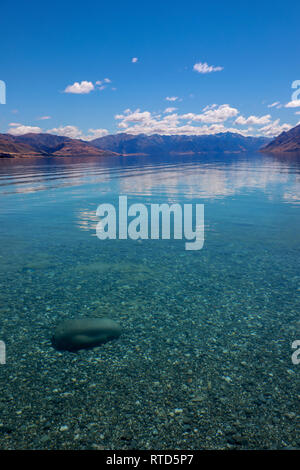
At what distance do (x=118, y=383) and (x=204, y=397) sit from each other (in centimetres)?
257

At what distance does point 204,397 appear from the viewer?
26.2 feet

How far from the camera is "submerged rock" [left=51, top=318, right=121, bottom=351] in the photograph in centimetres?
1026

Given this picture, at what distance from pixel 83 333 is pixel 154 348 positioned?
114 inches

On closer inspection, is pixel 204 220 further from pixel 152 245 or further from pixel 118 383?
pixel 118 383

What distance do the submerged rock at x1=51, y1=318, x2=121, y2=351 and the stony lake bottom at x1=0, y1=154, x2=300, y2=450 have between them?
0.31m

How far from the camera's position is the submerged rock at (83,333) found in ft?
33.7
